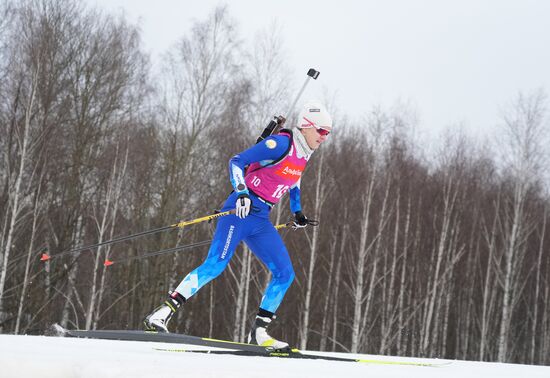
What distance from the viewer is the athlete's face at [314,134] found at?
554 cm

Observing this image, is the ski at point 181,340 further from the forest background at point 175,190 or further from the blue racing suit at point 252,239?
the forest background at point 175,190

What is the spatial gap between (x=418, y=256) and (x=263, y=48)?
11.1 metres

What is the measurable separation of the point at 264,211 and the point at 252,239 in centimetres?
26

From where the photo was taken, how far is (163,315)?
201 inches

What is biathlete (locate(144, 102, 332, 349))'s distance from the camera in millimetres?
5305

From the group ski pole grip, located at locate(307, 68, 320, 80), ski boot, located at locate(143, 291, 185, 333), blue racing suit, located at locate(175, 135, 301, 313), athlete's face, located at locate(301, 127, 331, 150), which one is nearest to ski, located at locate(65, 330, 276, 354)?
ski boot, located at locate(143, 291, 185, 333)

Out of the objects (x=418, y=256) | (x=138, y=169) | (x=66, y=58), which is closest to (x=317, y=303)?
(x=418, y=256)

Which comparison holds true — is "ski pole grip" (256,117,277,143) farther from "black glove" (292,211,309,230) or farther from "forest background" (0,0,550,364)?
"forest background" (0,0,550,364)

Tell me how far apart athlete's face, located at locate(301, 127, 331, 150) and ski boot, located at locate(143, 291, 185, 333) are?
1701 millimetres

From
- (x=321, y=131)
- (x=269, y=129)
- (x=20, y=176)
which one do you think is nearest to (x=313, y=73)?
(x=269, y=129)

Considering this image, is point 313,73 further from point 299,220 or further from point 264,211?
point 264,211

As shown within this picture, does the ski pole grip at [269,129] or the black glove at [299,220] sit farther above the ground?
the ski pole grip at [269,129]

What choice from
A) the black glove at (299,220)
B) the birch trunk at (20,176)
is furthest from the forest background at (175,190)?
the black glove at (299,220)

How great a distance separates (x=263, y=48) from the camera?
2088cm
